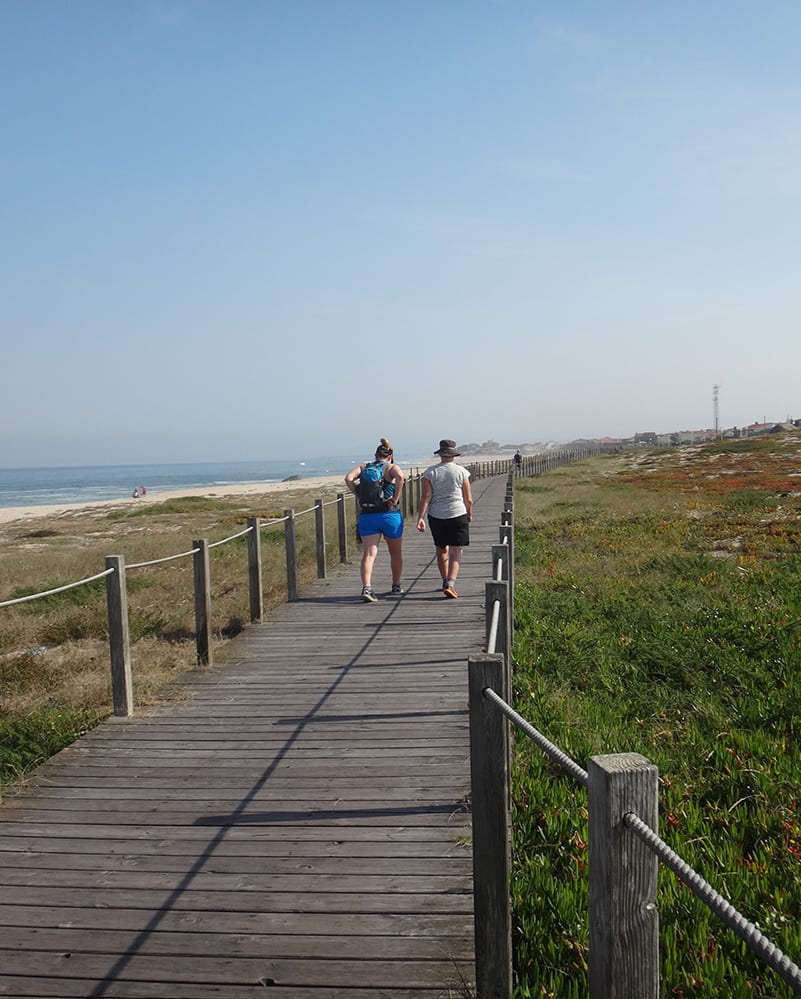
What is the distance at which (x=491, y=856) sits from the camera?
297 cm

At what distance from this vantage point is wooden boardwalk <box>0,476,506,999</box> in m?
3.24

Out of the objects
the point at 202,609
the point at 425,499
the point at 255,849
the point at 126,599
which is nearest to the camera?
the point at 255,849

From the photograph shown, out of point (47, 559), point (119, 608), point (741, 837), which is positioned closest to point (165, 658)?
point (119, 608)

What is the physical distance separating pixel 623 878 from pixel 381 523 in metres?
8.17

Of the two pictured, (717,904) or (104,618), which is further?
(104,618)

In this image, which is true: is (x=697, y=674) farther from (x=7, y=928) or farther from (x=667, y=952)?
(x=7, y=928)

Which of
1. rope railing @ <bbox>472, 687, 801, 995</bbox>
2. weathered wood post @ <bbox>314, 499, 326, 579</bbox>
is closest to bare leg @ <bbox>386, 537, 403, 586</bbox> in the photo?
weathered wood post @ <bbox>314, 499, 326, 579</bbox>

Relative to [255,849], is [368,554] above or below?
above

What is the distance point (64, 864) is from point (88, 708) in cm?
312

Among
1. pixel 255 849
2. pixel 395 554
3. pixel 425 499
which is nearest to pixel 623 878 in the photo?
pixel 255 849

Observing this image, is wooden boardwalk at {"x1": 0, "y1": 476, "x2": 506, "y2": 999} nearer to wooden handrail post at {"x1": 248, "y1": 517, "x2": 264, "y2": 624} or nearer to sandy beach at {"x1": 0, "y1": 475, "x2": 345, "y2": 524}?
wooden handrail post at {"x1": 248, "y1": 517, "x2": 264, "y2": 624}

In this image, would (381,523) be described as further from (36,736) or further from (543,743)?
(543,743)

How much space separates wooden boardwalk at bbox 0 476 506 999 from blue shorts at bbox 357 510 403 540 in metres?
3.01

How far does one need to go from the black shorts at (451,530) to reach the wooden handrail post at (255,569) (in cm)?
204
